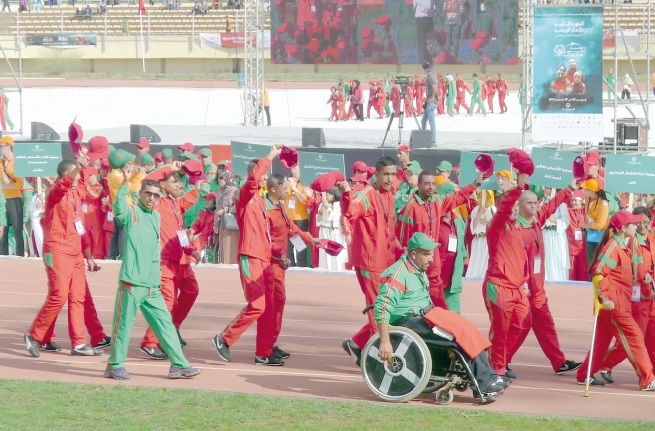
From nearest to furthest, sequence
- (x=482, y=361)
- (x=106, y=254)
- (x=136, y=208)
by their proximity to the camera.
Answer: (x=482, y=361), (x=136, y=208), (x=106, y=254)

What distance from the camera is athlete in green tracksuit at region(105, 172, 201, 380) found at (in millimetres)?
10250

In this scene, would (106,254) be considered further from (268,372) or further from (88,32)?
(88,32)

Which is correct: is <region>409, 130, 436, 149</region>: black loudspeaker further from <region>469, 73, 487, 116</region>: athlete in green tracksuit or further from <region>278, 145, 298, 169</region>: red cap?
<region>469, 73, 487, 116</region>: athlete in green tracksuit

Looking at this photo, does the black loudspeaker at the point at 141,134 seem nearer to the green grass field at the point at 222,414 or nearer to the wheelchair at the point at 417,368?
the green grass field at the point at 222,414

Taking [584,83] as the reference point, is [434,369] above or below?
below

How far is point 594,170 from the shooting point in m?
15.3

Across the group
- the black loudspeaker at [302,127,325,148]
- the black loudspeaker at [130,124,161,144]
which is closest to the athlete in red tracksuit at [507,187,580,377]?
the black loudspeaker at [302,127,325,148]

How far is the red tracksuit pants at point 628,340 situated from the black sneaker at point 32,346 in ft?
16.9

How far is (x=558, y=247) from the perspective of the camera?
53.5 feet

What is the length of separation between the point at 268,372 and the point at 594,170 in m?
→ 6.09

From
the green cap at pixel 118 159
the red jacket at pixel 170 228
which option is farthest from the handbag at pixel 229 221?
the green cap at pixel 118 159

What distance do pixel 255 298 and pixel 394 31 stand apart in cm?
4684

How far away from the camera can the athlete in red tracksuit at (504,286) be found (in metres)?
10.3

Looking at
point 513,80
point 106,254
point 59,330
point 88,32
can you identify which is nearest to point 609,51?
point 513,80
